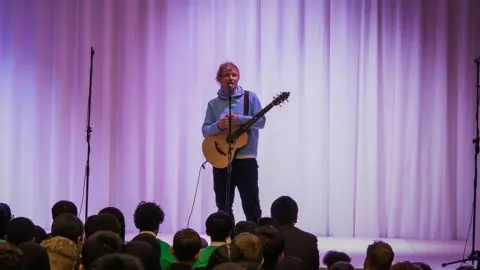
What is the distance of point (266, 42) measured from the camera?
28.5 ft

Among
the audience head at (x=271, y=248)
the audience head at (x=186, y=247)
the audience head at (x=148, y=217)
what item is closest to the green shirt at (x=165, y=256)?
the audience head at (x=148, y=217)

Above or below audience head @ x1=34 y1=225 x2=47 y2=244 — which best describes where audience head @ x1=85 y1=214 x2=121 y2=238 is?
above

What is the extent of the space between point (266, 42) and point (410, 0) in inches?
61.8

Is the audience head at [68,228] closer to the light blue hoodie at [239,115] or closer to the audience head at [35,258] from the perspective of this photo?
the audience head at [35,258]

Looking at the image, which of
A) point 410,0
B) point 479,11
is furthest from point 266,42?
point 479,11

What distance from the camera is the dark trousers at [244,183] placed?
6863 mm

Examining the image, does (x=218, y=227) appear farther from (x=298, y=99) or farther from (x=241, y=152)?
(x=298, y=99)

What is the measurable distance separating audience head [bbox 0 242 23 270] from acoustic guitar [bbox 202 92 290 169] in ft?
12.8

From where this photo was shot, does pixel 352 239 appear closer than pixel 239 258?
No

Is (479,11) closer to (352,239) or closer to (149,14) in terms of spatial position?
(352,239)

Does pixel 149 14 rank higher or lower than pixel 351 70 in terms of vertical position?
higher

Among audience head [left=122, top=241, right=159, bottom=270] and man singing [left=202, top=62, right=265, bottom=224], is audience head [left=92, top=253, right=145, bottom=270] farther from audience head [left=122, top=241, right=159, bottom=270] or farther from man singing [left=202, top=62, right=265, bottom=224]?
man singing [left=202, top=62, right=265, bottom=224]

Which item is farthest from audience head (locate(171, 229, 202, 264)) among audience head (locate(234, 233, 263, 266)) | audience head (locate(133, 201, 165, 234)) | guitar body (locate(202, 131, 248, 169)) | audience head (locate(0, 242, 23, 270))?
guitar body (locate(202, 131, 248, 169))

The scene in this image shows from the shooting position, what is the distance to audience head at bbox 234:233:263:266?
3764 millimetres
